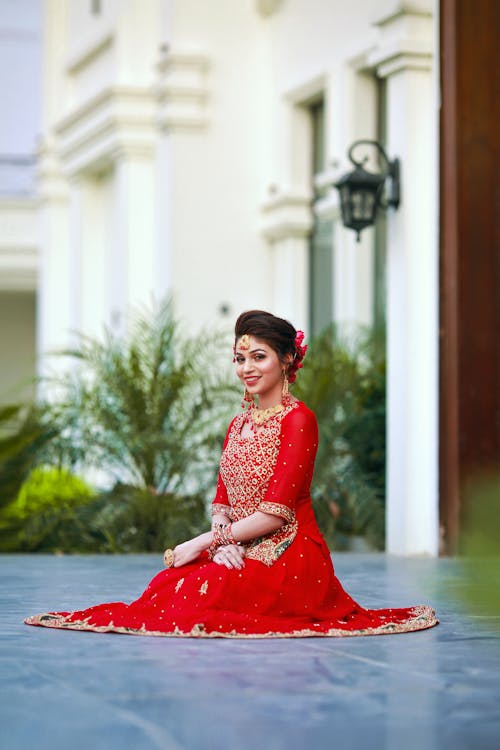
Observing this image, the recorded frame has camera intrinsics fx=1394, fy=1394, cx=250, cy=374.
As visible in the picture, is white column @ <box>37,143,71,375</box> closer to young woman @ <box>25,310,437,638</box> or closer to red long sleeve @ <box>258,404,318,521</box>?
young woman @ <box>25,310,437,638</box>

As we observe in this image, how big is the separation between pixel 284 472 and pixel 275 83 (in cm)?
798

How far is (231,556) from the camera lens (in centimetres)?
487

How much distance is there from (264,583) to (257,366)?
783 mm

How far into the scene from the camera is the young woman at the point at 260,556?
4770 millimetres

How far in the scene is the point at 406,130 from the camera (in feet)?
28.4

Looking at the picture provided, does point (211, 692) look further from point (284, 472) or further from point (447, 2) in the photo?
point (447, 2)

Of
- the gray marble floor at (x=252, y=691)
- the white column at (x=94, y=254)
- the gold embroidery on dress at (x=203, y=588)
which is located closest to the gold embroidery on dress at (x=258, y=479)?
the gold embroidery on dress at (x=203, y=588)

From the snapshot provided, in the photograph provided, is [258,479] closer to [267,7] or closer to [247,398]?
[247,398]

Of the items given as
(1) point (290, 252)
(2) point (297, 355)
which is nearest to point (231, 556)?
(2) point (297, 355)

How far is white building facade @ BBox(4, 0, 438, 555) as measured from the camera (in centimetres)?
865

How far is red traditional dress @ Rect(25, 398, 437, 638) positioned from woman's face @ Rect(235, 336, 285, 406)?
12 cm

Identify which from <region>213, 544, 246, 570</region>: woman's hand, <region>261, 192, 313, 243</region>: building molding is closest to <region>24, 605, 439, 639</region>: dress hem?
<region>213, 544, 246, 570</region>: woman's hand

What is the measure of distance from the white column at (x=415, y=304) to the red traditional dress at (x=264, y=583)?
A: 136 inches

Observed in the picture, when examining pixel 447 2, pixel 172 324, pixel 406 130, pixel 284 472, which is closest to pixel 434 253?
pixel 406 130
